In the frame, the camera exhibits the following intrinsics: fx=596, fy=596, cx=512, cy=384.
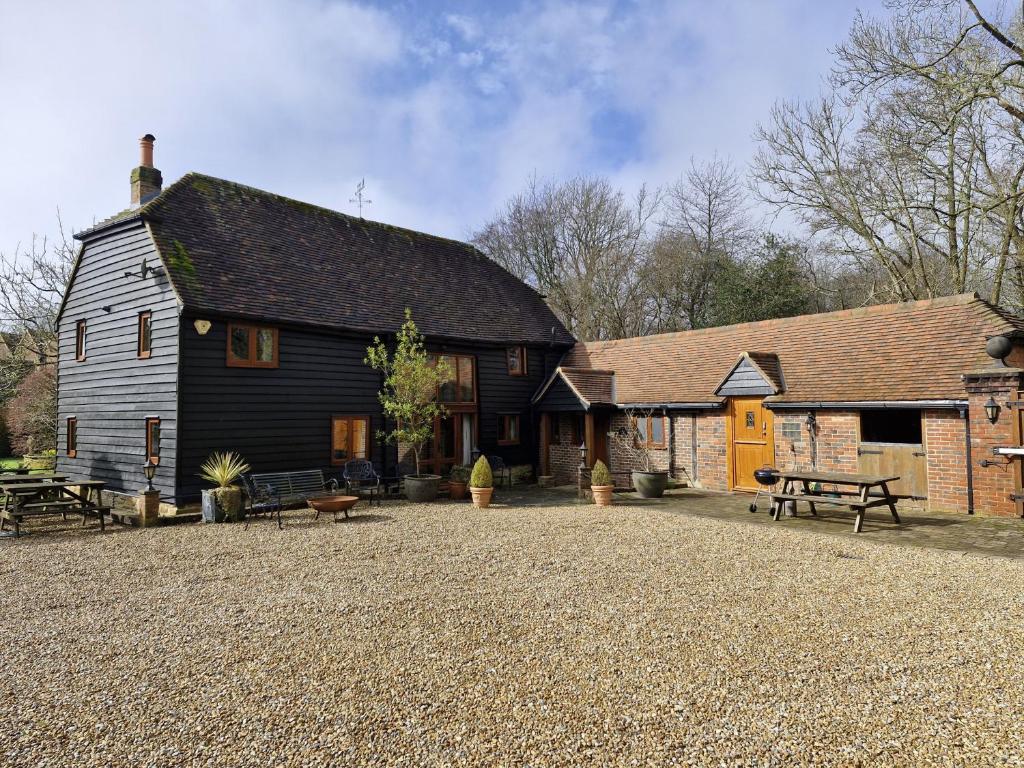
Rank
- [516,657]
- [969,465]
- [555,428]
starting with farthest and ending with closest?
1. [555,428]
2. [969,465]
3. [516,657]

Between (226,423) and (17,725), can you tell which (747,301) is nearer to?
(226,423)

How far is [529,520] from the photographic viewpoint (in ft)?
39.4

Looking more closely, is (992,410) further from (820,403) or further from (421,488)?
(421,488)

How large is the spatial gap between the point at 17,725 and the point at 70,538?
781cm

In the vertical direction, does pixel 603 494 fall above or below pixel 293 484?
below

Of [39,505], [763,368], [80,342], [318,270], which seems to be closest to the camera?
[39,505]

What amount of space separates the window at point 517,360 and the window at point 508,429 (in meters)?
1.46

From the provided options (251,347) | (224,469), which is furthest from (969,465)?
(251,347)

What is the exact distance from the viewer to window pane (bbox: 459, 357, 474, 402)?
59.7 feet

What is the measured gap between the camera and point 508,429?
19406mm

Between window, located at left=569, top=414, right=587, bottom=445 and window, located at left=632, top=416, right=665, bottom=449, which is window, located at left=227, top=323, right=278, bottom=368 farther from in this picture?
window, located at left=632, top=416, right=665, bottom=449

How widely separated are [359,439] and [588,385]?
6888 mm

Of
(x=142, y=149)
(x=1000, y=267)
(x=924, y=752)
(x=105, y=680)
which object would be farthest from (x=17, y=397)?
(x=1000, y=267)

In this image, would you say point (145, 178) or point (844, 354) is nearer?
point (844, 354)
